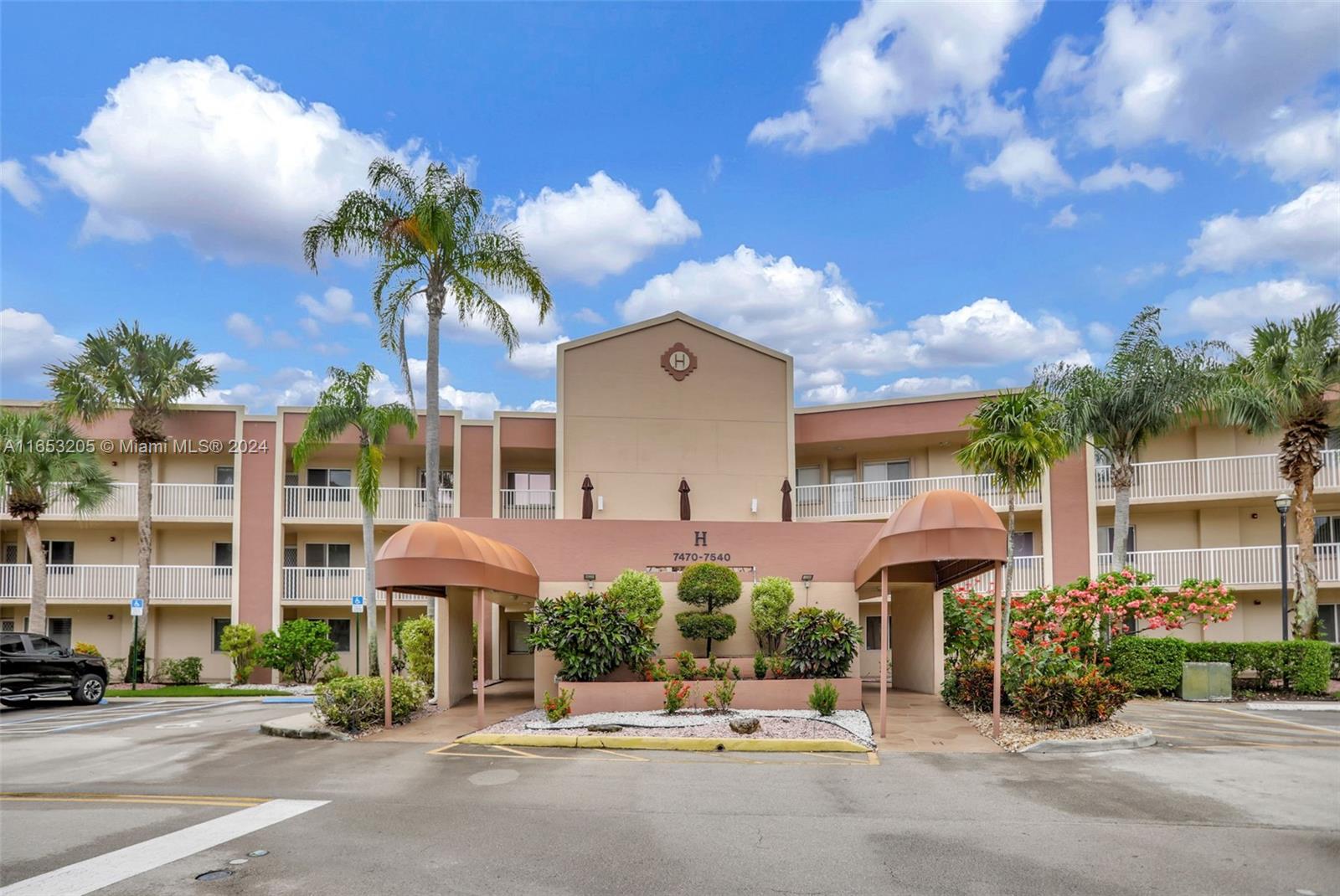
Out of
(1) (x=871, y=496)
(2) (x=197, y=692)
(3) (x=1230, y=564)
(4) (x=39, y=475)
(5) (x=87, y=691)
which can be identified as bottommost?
(2) (x=197, y=692)

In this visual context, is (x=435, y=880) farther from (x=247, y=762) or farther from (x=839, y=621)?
(x=839, y=621)

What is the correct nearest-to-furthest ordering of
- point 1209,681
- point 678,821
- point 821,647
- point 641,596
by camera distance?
point 678,821
point 821,647
point 641,596
point 1209,681

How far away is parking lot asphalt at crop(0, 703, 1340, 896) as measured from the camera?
804cm

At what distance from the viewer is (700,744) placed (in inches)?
580

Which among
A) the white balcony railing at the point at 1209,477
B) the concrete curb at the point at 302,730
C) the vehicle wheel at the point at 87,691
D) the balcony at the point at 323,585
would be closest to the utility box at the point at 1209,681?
the white balcony railing at the point at 1209,477

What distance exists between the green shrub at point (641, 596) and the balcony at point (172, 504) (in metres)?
18.1

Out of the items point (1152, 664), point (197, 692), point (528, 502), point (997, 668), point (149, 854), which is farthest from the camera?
point (528, 502)

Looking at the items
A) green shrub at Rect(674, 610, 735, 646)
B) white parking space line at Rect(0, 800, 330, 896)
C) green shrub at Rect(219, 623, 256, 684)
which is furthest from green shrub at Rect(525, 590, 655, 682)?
green shrub at Rect(219, 623, 256, 684)

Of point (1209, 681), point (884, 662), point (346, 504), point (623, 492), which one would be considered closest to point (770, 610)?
point (884, 662)

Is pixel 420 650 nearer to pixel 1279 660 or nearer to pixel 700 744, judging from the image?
pixel 700 744

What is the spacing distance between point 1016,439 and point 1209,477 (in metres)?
8.43

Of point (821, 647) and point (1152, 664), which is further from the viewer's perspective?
Answer: point (1152, 664)

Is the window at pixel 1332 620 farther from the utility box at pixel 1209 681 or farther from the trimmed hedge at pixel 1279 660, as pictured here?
the utility box at pixel 1209 681

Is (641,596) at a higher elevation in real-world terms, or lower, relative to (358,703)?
higher
